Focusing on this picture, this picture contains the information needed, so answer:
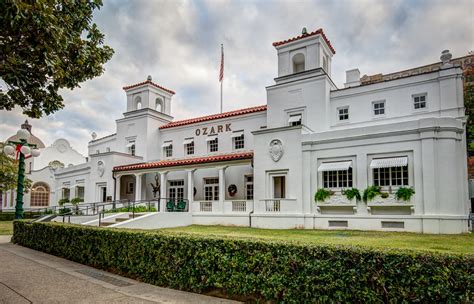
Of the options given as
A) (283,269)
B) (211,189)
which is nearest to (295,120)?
(211,189)

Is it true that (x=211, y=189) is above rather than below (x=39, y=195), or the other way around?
above

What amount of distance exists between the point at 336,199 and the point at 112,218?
12.4 m

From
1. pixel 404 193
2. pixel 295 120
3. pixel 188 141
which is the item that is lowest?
pixel 404 193

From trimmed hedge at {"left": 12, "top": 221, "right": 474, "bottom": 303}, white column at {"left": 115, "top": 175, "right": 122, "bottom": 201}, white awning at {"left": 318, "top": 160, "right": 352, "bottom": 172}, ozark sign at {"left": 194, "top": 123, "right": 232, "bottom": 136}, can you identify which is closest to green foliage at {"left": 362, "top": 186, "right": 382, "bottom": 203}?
white awning at {"left": 318, "top": 160, "right": 352, "bottom": 172}

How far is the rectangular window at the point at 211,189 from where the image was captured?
81.5 ft

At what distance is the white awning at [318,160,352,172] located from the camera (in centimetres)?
1720

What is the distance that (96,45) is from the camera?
8492 mm

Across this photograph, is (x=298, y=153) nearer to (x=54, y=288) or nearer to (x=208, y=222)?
(x=208, y=222)

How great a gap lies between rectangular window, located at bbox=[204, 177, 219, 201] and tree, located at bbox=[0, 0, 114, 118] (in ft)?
55.3

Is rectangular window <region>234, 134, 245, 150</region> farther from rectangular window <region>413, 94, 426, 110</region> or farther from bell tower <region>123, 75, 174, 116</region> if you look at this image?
rectangular window <region>413, 94, 426, 110</region>

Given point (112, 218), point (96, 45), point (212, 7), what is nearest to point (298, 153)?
point (212, 7)

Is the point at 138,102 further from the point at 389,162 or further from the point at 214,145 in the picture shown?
the point at 389,162

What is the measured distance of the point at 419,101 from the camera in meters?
19.1

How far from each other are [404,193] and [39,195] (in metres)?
39.6
